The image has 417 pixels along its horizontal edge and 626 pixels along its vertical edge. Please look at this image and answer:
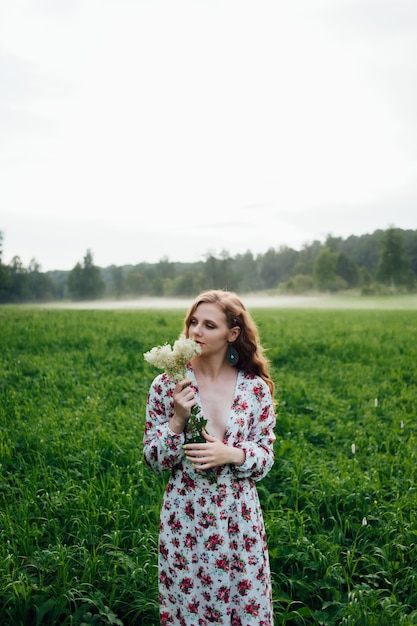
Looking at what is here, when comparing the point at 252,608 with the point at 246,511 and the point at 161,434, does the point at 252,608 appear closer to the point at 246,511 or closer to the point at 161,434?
the point at 246,511

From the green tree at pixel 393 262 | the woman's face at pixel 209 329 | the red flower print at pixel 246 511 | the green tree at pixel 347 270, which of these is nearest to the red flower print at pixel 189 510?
the red flower print at pixel 246 511

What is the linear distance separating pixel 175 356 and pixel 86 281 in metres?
25.5

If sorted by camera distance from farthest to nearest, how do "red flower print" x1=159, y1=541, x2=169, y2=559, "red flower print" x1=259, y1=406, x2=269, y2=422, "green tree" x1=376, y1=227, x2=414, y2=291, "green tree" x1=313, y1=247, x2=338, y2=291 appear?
"green tree" x1=313, y1=247, x2=338, y2=291, "green tree" x1=376, y1=227, x2=414, y2=291, "red flower print" x1=259, y1=406, x2=269, y2=422, "red flower print" x1=159, y1=541, x2=169, y2=559

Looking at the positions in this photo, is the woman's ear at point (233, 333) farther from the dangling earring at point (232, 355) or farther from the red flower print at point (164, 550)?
the red flower print at point (164, 550)

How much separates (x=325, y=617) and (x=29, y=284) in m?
15.2

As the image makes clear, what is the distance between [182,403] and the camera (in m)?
2.12

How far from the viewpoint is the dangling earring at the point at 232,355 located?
253cm

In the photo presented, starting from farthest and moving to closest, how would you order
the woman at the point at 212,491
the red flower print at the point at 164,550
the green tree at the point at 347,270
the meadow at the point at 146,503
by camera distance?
the green tree at the point at 347,270
the meadow at the point at 146,503
the red flower print at the point at 164,550
the woman at the point at 212,491

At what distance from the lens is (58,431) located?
5.34 meters

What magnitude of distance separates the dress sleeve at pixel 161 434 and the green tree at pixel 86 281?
21.3 metres

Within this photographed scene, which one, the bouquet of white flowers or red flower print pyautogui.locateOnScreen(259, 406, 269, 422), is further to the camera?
red flower print pyautogui.locateOnScreen(259, 406, 269, 422)

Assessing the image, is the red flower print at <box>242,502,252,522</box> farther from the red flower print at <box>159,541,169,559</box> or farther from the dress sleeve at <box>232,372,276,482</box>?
the red flower print at <box>159,541,169,559</box>

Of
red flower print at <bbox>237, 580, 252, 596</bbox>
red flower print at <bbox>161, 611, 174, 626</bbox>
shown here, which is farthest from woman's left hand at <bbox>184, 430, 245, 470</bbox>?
red flower print at <bbox>161, 611, 174, 626</bbox>

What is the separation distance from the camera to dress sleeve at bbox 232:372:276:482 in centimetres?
224
